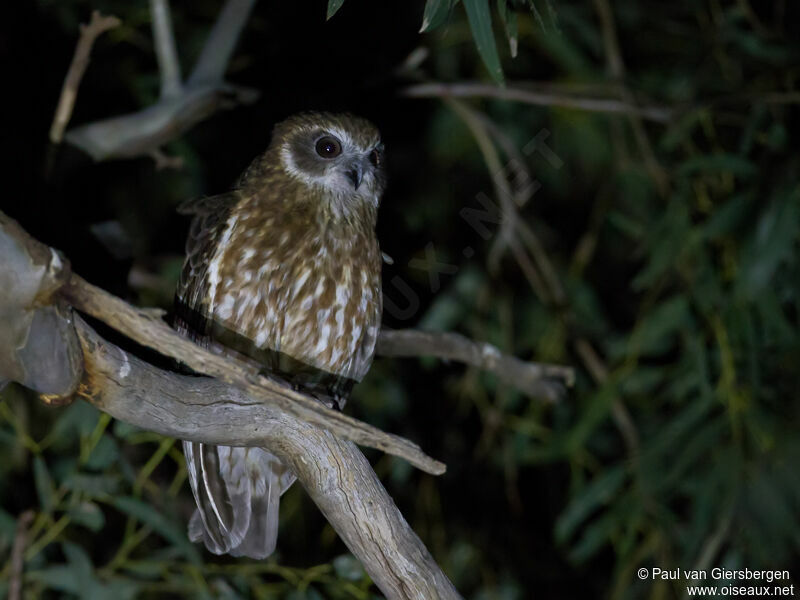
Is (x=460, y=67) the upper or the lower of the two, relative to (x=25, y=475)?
upper

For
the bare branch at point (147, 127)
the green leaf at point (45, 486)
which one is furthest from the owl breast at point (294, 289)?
the green leaf at point (45, 486)

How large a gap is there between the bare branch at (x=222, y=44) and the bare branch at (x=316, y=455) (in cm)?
120

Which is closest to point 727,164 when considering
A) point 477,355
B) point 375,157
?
point 477,355

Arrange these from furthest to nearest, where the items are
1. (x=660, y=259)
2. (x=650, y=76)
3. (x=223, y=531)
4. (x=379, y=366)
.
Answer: (x=650, y=76) → (x=379, y=366) → (x=660, y=259) → (x=223, y=531)

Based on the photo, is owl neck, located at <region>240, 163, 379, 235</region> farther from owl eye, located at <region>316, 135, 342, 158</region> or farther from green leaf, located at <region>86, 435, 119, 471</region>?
green leaf, located at <region>86, 435, 119, 471</region>

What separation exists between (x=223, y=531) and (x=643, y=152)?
1.85 metres

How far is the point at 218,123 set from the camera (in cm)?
341

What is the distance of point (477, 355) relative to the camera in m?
2.47

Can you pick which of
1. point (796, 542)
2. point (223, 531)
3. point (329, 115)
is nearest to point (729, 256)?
point (796, 542)

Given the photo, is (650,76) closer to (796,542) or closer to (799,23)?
(799,23)

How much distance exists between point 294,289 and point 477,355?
0.60 meters

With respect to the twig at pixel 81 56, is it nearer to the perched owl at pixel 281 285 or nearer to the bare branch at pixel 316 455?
the perched owl at pixel 281 285

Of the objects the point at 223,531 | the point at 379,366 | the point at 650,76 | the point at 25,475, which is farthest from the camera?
the point at 650,76

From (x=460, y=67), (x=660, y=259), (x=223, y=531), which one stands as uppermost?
(x=460, y=67)
